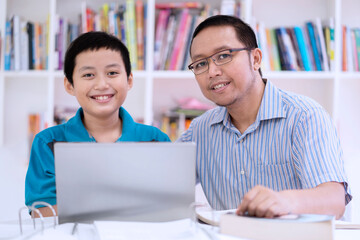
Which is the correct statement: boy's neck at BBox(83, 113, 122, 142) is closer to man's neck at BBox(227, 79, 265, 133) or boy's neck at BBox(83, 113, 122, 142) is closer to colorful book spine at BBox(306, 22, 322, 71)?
man's neck at BBox(227, 79, 265, 133)

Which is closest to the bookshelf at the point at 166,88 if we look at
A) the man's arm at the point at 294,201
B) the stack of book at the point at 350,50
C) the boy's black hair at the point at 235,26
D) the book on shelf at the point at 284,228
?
the stack of book at the point at 350,50

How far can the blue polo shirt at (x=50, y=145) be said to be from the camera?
1.42 m

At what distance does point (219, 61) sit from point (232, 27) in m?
0.15

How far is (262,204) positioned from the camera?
894mm

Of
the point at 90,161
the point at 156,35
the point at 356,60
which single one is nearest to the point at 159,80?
the point at 156,35

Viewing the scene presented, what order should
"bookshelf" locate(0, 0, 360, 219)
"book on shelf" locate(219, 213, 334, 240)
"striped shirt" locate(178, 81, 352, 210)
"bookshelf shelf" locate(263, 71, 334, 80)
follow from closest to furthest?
1. "book on shelf" locate(219, 213, 334, 240)
2. "striped shirt" locate(178, 81, 352, 210)
3. "bookshelf shelf" locate(263, 71, 334, 80)
4. "bookshelf" locate(0, 0, 360, 219)

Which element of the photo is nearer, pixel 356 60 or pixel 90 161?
pixel 90 161

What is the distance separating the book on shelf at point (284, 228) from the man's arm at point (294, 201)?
5 centimetres

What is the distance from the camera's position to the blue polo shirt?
142cm

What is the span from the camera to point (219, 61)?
1.54 meters

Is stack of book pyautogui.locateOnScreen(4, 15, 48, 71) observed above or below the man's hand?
above

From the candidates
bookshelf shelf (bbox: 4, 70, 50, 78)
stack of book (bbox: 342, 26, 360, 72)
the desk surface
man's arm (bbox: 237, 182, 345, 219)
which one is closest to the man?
man's arm (bbox: 237, 182, 345, 219)

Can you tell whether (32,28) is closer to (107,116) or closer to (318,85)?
(107,116)

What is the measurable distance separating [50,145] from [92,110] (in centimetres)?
21
